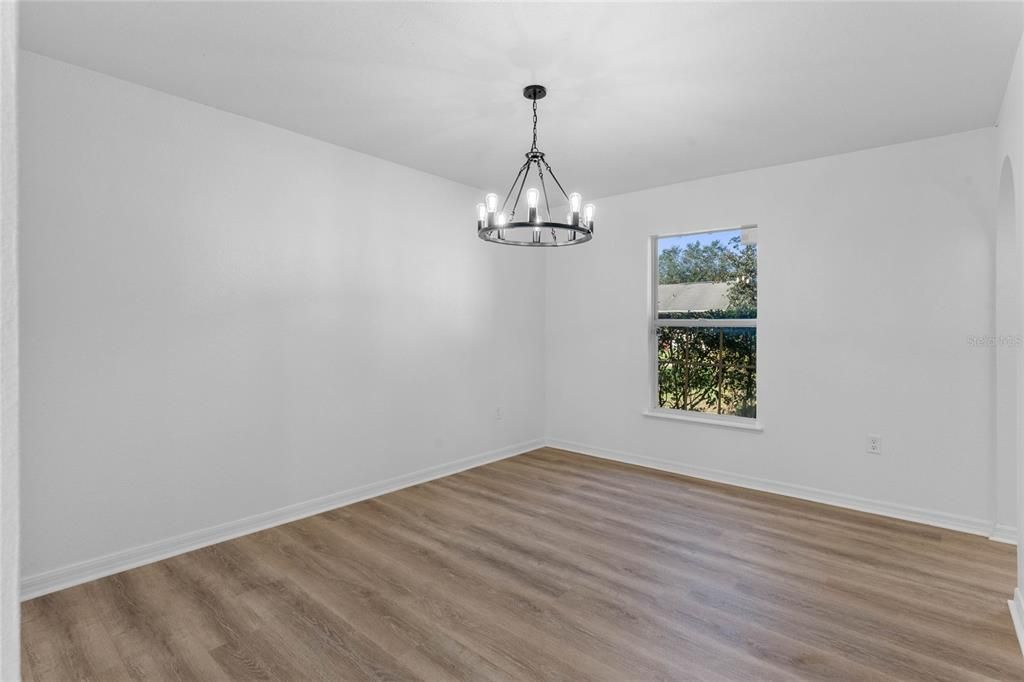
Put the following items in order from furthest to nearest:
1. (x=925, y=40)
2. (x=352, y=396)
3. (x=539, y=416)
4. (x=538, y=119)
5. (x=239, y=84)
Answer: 1. (x=539, y=416)
2. (x=352, y=396)
3. (x=538, y=119)
4. (x=239, y=84)
5. (x=925, y=40)

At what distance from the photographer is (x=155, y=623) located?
2.26 metres

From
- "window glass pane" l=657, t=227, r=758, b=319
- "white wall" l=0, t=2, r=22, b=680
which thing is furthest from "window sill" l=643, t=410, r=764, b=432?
"white wall" l=0, t=2, r=22, b=680

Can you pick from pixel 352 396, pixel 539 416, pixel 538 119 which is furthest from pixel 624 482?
pixel 538 119

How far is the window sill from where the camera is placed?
4.22 meters

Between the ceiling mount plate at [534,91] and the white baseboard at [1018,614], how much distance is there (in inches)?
127

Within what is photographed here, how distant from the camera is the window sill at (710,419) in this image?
4223 mm

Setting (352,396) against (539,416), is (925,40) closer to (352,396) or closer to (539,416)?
(352,396)

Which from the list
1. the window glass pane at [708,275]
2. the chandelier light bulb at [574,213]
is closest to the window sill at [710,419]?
the window glass pane at [708,275]

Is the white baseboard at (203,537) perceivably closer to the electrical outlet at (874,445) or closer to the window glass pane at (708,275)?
the window glass pane at (708,275)

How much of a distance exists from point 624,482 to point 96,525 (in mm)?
3490

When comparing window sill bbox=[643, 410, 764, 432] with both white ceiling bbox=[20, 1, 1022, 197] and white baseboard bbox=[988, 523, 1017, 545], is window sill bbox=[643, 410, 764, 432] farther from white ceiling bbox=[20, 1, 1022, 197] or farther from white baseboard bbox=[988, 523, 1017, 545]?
white ceiling bbox=[20, 1, 1022, 197]

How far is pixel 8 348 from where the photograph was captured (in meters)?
0.44

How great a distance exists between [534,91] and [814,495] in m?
3.49

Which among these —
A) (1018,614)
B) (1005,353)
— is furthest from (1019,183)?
(1018,614)
